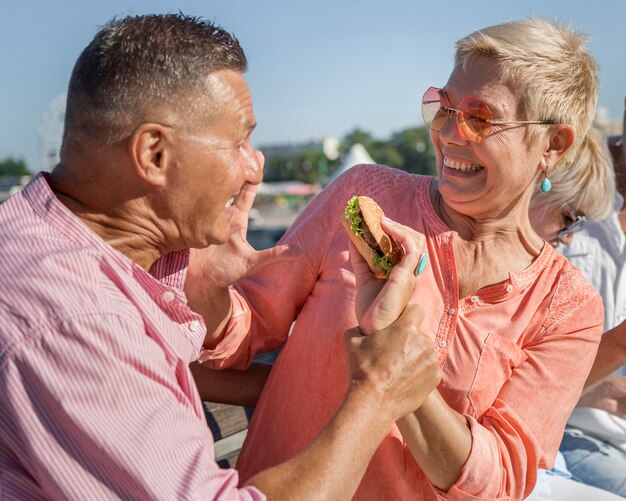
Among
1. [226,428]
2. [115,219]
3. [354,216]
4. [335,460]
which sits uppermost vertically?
[115,219]

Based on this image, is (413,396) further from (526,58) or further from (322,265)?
(526,58)

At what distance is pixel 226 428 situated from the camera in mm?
3094

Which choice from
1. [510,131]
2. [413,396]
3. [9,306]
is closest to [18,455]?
[9,306]

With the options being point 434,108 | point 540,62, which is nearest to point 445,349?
point 434,108

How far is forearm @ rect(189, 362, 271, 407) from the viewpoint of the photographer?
266 cm

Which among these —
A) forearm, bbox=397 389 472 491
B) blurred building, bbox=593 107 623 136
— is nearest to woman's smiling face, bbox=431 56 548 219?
forearm, bbox=397 389 472 491

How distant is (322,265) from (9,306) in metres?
1.26

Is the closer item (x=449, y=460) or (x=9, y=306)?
(x=9, y=306)

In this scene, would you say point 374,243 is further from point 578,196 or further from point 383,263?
point 578,196

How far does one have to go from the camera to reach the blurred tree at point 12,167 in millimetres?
99812

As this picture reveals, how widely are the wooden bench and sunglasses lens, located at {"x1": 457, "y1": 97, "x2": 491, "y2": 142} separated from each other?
1531 mm

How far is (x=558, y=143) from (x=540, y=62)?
333 millimetres

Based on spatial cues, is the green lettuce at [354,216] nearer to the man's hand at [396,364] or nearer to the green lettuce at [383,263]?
the green lettuce at [383,263]

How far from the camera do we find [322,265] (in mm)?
2502
